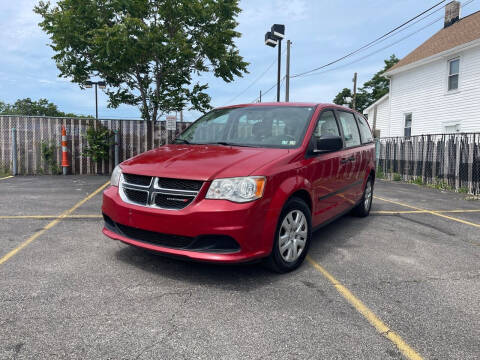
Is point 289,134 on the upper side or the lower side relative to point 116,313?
upper

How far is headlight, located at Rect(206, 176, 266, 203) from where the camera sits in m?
2.96

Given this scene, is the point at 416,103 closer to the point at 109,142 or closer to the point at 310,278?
the point at 109,142

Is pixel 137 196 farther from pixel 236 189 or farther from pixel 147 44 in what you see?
pixel 147 44

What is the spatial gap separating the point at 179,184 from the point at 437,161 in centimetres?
1183

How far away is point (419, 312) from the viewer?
276 centimetres

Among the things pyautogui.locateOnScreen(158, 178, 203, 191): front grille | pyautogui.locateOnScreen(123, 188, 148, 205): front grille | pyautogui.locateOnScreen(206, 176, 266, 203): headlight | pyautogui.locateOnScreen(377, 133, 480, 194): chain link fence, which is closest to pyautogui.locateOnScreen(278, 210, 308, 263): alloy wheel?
pyautogui.locateOnScreen(206, 176, 266, 203): headlight

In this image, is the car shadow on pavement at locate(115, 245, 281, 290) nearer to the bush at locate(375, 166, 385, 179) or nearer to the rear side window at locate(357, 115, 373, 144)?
the rear side window at locate(357, 115, 373, 144)

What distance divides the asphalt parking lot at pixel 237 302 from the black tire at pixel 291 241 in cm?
12

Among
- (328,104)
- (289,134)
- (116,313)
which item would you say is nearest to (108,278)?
(116,313)

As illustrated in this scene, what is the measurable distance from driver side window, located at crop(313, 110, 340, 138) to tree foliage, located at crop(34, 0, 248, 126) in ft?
29.5

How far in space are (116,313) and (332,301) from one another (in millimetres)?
1737

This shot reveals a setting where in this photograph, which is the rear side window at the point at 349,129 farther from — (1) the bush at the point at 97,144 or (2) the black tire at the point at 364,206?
(1) the bush at the point at 97,144

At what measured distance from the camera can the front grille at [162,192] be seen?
9.92ft

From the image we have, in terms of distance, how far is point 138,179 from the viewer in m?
3.32
